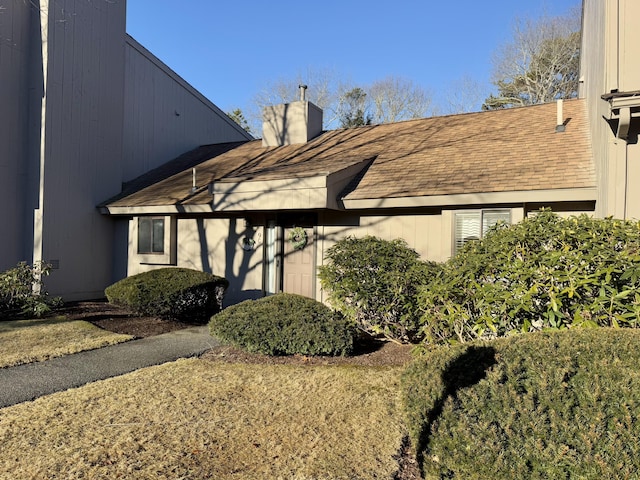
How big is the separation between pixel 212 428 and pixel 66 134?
Answer: 1021 centimetres

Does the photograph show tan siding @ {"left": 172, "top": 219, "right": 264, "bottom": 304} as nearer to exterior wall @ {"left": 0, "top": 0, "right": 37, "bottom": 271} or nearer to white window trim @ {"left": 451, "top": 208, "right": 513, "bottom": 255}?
exterior wall @ {"left": 0, "top": 0, "right": 37, "bottom": 271}

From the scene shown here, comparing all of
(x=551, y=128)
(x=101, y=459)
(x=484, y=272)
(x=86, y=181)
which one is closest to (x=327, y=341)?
(x=484, y=272)

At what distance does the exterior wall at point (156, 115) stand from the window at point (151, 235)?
2.84 m

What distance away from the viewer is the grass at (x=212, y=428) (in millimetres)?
3334

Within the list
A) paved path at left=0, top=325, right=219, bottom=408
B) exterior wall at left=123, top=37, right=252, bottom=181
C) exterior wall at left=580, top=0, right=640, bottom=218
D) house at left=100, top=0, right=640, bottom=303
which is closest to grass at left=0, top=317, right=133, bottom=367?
paved path at left=0, top=325, right=219, bottom=408

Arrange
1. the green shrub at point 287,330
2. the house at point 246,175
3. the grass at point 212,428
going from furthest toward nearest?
the house at point 246,175
the green shrub at point 287,330
the grass at point 212,428

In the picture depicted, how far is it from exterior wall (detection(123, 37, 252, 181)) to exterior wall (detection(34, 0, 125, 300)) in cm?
76

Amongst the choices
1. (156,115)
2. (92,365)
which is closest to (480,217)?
(92,365)

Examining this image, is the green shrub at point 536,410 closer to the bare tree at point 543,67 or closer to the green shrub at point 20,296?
the green shrub at point 20,296

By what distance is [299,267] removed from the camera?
33.5 feet

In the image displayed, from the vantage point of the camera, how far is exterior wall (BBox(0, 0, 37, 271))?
1080 centimetres

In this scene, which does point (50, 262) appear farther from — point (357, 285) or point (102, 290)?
point (357, 285)

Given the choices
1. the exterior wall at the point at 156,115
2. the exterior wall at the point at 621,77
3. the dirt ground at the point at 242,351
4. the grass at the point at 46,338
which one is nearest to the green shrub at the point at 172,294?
the dirt ground at the point at 242,351

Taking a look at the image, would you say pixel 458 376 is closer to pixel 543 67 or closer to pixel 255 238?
pixel 255 238
